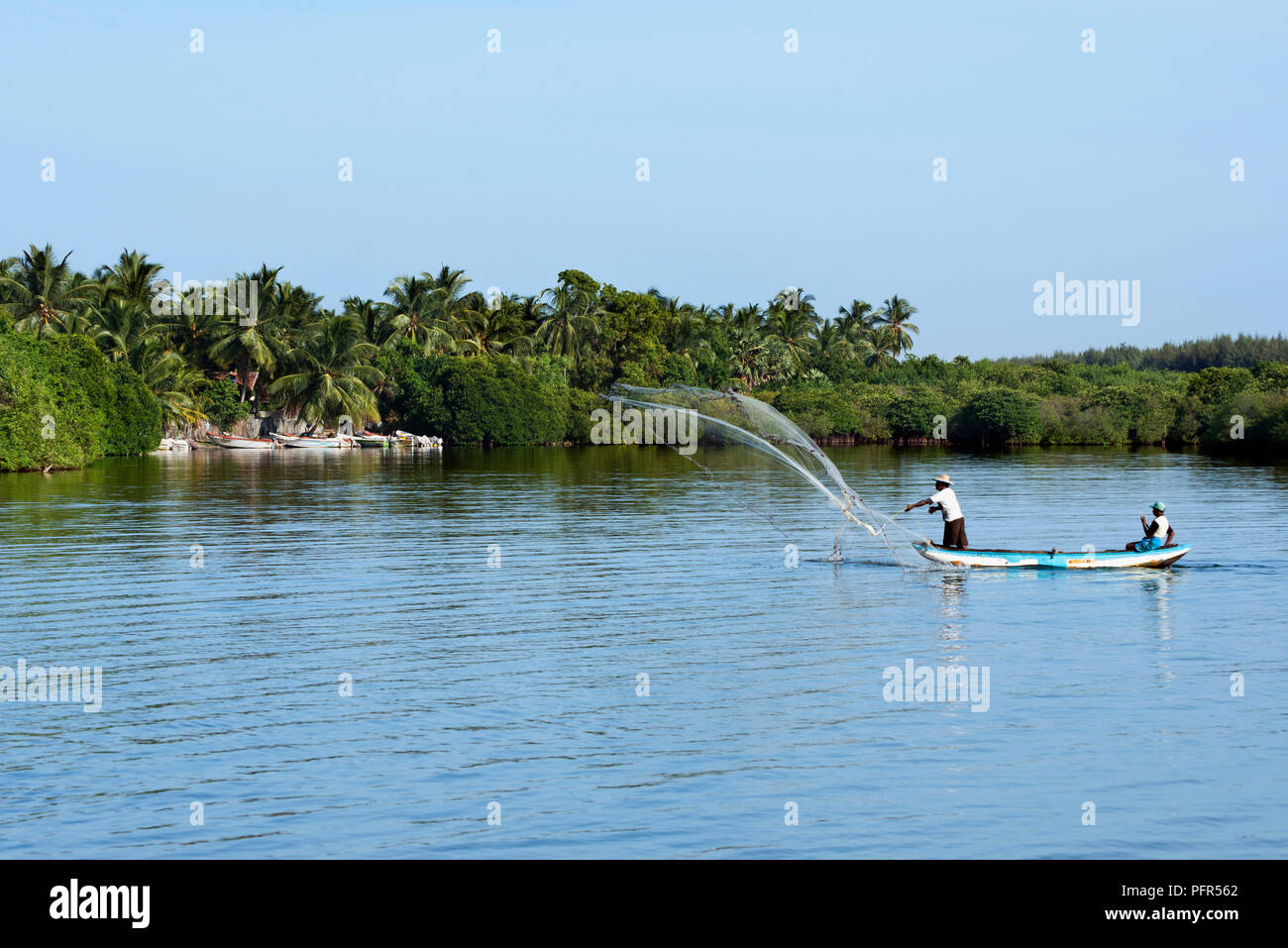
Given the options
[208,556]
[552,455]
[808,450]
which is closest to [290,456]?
[552,455]

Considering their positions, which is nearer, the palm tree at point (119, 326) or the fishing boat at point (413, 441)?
the palm tree at point (119, 326)

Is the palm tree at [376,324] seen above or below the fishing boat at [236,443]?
above

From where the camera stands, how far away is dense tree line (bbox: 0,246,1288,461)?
345ft

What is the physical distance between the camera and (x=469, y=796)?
13336mm

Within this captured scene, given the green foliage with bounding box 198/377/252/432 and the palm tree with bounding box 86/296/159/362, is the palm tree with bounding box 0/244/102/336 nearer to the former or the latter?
the palm tree with bounding box 86/296/159/362

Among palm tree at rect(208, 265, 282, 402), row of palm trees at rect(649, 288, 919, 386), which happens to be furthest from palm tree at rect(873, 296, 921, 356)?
palm tree at rect(208, 265, 282, 402)

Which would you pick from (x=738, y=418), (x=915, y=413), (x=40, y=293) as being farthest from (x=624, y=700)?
(x=915, y=413)

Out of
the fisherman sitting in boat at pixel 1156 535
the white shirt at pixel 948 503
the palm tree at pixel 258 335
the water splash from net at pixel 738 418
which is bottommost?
the fisherman sitting in boat at pixel 1156 535

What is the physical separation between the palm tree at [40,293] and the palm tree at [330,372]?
62.6 feet

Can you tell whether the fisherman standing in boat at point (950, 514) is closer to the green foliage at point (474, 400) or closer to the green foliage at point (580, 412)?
the green foliage at point (474, 400)

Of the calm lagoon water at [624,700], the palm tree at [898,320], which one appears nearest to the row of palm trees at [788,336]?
the palm tree at [898,320]

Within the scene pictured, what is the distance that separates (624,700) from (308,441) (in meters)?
104

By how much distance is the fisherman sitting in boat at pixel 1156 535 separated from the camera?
3084 centimetres

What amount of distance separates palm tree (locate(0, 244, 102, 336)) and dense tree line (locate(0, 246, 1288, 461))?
15 cm
